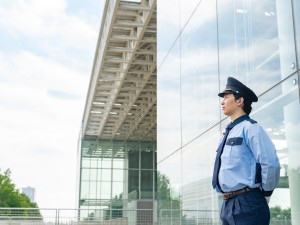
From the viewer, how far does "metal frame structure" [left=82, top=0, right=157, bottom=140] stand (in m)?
14.7

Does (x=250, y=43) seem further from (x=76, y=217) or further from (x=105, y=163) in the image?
(x=105, y=163)

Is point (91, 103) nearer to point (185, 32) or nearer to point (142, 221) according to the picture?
point (142, 221)

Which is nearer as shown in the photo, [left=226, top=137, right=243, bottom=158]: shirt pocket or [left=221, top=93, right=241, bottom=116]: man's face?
[left=226, top=137, right=243, bottom=158]: shirt pocket

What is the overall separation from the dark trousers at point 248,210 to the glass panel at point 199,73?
3035mm

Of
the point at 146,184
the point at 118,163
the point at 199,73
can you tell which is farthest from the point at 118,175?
the point at 199,73

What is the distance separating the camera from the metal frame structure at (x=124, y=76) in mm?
14719

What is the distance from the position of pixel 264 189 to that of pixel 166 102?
6379mm

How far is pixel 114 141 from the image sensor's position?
32.6m

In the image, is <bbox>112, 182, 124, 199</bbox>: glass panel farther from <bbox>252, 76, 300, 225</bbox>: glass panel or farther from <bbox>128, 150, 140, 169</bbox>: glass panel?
<bbox>252, 76, 300, 225</bbox>: glass panel

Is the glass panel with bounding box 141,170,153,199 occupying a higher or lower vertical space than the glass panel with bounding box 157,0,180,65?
lower

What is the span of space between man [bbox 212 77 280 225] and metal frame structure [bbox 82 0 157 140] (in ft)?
34.7

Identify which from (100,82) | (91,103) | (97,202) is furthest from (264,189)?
(97,202)

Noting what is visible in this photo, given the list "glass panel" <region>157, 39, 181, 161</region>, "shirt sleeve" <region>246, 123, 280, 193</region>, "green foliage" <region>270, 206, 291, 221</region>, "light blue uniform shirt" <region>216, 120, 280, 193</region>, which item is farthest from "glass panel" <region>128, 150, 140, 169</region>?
"shirt sleeve" <region>246, 123, 280, 193</region>

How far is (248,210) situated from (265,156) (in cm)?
35
